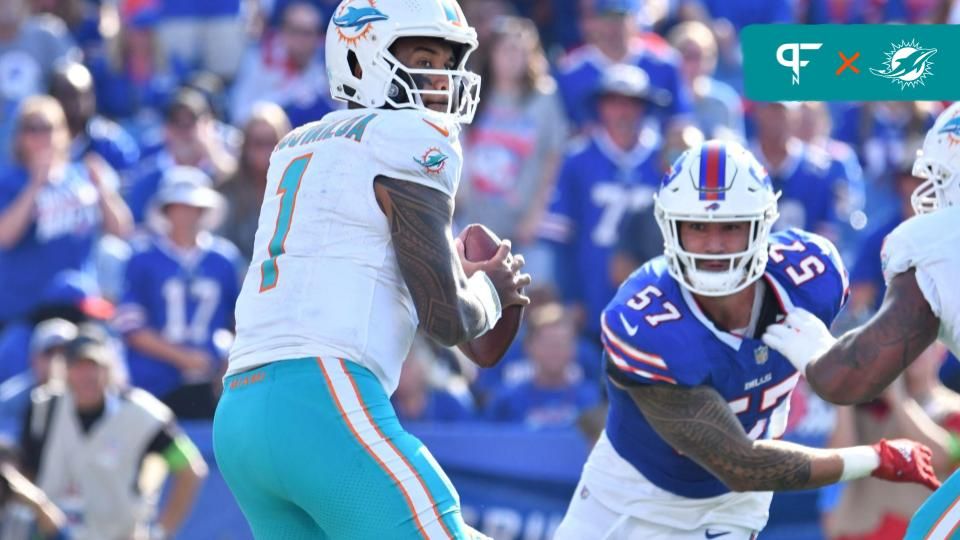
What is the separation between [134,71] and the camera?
1120 centimetres

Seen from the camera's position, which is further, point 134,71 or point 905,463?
point 134,71

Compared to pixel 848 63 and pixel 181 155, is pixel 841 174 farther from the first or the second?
pixel 848 63

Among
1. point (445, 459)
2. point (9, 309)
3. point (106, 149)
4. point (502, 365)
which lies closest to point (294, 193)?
point (445, 459)

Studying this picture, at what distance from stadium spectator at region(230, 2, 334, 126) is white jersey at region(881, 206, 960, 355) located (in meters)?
5.86

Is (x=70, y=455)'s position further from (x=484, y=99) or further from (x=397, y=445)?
(x=397, y=445)

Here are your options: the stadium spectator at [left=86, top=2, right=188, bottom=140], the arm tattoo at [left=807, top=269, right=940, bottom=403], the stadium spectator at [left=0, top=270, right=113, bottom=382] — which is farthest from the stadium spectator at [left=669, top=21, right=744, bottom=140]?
the arm tattoo at [left=807, top=269, right=940, bottom=403]

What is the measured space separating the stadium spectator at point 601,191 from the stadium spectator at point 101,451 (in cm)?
211

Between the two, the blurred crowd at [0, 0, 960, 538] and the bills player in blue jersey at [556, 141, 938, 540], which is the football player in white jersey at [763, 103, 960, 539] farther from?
the blurred crowd at [0, 0, 960, 538]

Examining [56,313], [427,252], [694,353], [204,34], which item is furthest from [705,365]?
[204,34]

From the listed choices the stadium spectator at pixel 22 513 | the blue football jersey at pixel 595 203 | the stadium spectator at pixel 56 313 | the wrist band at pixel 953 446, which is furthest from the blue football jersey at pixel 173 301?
the wrist band at pixel 953 446

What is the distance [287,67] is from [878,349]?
6.56 meters

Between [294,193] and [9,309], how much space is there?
5165 millimetres

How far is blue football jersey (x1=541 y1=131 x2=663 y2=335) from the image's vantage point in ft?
29.6

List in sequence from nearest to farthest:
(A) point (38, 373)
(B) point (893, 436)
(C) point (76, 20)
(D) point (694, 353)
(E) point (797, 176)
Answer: (D) point (694, 353) → (B) point (893, 436) → (A) point (38, 373) → (E) point (797, 176) → (C) point (76, 20)
